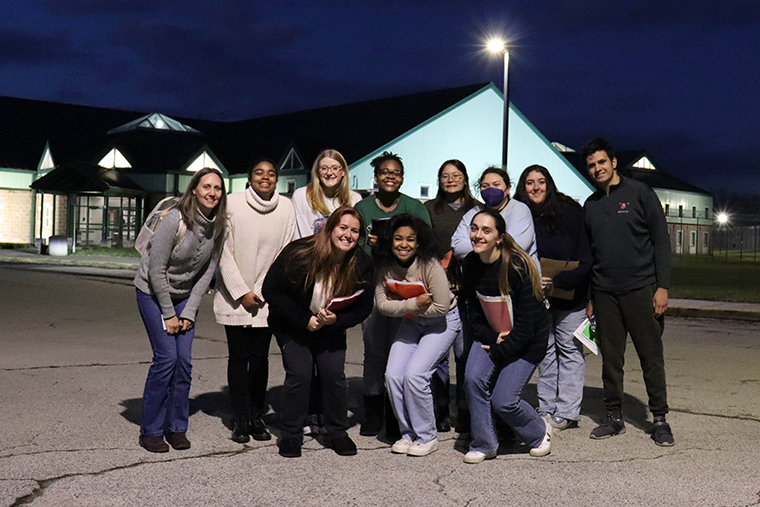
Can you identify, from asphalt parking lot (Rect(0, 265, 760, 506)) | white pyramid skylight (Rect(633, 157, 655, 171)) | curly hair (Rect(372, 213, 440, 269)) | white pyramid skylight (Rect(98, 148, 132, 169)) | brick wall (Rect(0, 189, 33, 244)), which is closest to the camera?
asphalt parking lot (Rect(0, 265, 760, 506))

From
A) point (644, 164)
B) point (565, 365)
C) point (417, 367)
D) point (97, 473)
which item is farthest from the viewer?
point (644, 164)

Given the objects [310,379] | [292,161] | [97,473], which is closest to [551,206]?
[310,379]

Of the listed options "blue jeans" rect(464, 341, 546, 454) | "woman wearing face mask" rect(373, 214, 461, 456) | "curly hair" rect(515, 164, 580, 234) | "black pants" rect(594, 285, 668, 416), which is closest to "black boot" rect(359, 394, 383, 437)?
"woman wearing face mask" rect(373, 214, 461, 456)

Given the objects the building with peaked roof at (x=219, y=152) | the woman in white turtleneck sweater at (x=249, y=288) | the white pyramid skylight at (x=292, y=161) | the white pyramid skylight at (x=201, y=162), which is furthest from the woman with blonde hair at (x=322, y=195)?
the white pyramid skylight at (x=201, y=162)

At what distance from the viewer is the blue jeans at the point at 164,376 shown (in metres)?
5.76

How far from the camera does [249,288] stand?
6145mm

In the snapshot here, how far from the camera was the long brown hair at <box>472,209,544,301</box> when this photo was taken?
222 inches

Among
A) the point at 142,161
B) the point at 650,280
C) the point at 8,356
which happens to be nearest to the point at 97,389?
the point at 8,356

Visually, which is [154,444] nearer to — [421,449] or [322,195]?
[421,449]

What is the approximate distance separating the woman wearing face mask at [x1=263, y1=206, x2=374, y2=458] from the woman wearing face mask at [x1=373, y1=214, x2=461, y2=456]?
0.16 m

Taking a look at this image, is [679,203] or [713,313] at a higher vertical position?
[679,203]

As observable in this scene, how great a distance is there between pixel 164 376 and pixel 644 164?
2716 inches

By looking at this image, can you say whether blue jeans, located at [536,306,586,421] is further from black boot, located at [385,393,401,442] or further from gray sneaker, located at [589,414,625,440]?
black boot, located at [385,393,401,442]

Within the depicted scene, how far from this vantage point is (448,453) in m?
5.78
